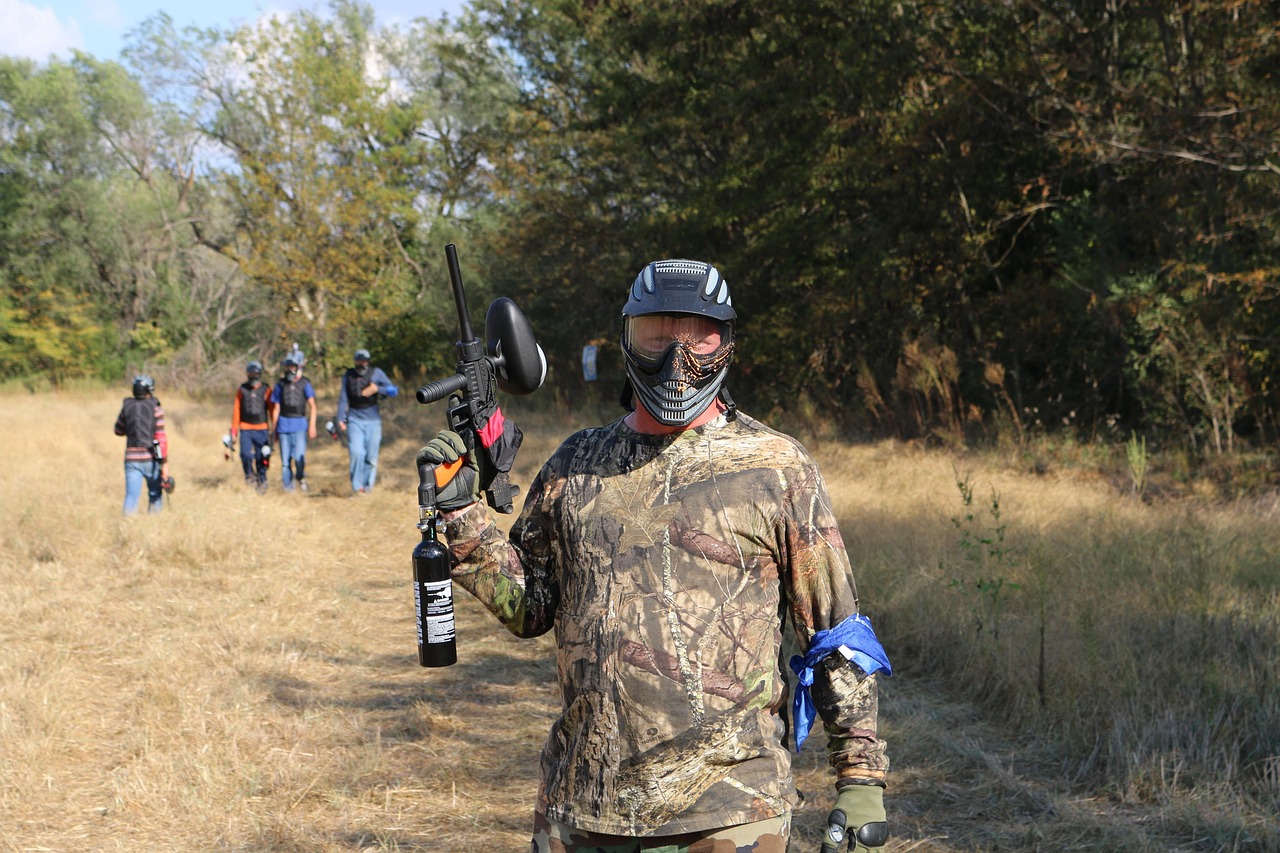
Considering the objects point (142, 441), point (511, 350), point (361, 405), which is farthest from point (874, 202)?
point (511, 350)

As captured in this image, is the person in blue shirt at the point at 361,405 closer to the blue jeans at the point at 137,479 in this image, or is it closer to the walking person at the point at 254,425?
the walking person at the point at 254,425

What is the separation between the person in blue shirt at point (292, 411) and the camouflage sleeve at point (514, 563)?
11.9 m

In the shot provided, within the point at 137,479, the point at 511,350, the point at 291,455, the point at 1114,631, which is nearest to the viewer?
the point at 511,350

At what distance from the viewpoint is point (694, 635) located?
2.40 meters

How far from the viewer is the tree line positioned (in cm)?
1182

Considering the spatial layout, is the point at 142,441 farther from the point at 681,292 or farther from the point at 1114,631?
the point at 681,292

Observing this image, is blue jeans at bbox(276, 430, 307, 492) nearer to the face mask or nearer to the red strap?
the red strap

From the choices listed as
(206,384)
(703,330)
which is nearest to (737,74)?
(703,330)

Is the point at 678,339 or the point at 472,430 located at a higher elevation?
the point at 678,339

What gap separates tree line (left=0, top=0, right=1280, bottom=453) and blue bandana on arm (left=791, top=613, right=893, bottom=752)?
10.2 metres

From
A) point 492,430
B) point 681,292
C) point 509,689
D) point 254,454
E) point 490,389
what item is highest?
point 681,292

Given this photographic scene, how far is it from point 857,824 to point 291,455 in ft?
43.7

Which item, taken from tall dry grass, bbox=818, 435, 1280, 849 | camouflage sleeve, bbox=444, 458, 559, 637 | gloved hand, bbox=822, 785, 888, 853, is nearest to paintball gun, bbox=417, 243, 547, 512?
camouflage sleeve, bbox=444, 458, 559, 637

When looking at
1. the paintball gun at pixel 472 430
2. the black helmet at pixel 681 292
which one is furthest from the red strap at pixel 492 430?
the black helmet at pixel 681 292
